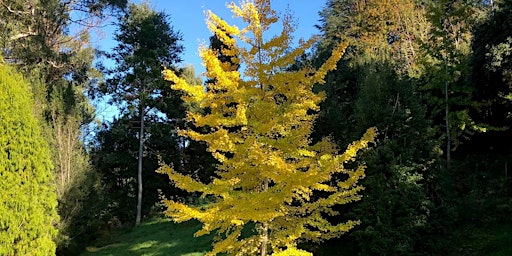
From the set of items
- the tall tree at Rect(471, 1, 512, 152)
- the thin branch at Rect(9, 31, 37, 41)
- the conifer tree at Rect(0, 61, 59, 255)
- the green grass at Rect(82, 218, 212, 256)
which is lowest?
the green grass at Rect(82, 218, 212, 256)

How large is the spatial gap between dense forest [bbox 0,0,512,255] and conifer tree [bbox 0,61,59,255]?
3cm

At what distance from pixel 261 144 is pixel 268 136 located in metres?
0.56

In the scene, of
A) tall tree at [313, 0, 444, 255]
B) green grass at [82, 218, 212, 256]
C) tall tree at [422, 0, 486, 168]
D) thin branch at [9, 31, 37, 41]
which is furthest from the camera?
thin branch at [9, 31, 37, 41]

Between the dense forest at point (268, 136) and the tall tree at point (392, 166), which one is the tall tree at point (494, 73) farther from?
the tall tree at point (392, 166)

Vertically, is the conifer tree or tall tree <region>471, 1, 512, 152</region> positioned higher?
tall tree <region>471, 1, 512, 152</region>

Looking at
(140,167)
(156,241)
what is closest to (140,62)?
(140,167)

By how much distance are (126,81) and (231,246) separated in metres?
18.2

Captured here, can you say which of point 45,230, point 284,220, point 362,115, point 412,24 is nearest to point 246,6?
point 284,220

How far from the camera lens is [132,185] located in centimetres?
2469

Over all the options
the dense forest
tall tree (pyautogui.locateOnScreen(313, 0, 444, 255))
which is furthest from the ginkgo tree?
tall tree (pyautogui.locateOnScreen(313, 0, 444, 255))

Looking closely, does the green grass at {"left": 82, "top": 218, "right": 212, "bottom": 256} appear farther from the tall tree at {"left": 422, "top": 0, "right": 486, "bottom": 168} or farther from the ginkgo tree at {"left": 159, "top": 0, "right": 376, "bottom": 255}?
the tall tree at {"left": 422, "top": 0, "right": 486, "bottom": 168}

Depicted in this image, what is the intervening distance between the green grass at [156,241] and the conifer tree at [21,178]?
16.7 ft

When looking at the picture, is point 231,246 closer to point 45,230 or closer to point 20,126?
point 45,230

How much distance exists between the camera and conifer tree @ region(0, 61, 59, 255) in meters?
7.57
